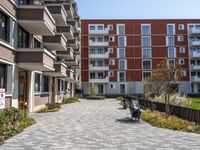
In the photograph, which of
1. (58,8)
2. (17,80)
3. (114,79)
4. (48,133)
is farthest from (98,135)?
(114,79)

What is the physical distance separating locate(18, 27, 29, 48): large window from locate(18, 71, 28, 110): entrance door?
1.80 meters

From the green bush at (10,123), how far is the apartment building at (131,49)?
50.6 m

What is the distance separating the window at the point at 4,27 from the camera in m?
15.2

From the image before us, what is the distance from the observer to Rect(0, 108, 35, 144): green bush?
10.8m

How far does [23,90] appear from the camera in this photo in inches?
776

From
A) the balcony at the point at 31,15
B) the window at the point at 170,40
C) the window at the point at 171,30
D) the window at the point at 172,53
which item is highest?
the window at the point at 171,30

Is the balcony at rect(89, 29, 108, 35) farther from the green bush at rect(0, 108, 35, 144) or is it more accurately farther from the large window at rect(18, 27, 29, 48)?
the green bush at rect(0, 108, 35, 144)

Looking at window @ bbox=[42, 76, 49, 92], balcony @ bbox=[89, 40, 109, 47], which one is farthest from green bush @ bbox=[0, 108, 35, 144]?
balcony @ bbox=[89, 40, 109, 47]

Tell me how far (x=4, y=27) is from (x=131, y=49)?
50.8 metres

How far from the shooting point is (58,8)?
27.4m

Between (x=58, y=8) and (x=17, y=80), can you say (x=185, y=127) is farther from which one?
(x=58, y=8)

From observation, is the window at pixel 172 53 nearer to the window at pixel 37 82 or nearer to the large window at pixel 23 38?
the window at pixel 37 82

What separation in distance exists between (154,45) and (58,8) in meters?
40.5

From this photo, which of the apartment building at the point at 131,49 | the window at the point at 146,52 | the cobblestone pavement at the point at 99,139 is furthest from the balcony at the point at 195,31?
the cobblestone pavement at the point at 99,139
